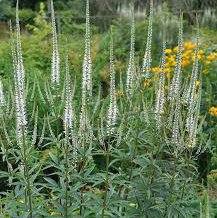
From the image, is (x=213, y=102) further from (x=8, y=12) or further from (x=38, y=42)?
(x=8, y=12)

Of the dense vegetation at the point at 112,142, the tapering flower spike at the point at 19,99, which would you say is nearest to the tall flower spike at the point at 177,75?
the dense vegetation at the point at 112,142

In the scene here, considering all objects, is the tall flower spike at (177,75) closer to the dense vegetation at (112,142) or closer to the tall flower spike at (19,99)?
the dense vegetation at (112,142)

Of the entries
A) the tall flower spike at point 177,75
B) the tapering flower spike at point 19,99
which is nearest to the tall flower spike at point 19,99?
the tapering flower spike at point 19,99

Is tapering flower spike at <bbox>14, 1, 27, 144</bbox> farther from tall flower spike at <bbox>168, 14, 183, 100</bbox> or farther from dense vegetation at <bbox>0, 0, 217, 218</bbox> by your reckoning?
tall flower spike at <bbox>168, 14, 183, 100</bbox>

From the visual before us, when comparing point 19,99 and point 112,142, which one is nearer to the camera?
point 19,99

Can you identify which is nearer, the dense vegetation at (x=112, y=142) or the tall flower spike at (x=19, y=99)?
the tall flower spike at (x=19, y=99)

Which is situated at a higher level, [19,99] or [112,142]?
[19,99]

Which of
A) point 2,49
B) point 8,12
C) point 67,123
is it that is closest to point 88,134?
point 67,123

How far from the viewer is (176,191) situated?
399 cm

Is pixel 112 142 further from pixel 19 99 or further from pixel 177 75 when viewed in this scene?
pixel 19 99

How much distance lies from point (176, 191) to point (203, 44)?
7284 mm

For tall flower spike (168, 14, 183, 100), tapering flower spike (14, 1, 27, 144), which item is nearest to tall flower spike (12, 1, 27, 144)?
tapering flower spike (14, 1, 27, 144)

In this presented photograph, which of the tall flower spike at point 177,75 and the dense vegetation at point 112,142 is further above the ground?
the tall flower spike at point 177,75

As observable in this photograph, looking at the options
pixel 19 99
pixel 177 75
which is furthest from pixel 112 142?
pixel 19 99
